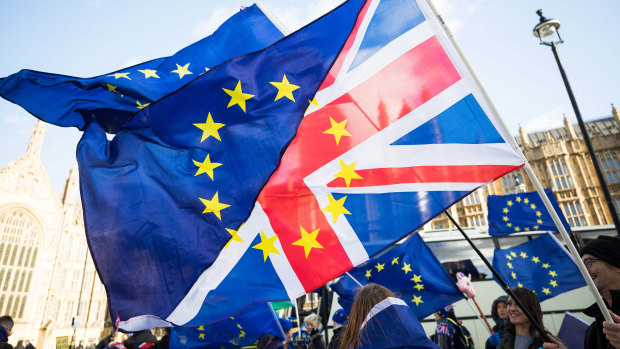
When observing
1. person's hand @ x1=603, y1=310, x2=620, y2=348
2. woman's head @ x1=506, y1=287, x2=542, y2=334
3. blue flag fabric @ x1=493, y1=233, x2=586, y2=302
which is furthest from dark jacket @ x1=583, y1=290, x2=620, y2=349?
blue flag fabric @ x1=493, y1=233, x2=586, y2=302

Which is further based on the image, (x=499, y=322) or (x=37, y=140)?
(x=37, y=140)

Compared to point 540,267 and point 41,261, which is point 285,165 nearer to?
point 540,267

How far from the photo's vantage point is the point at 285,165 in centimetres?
304

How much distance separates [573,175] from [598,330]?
49.9 meters

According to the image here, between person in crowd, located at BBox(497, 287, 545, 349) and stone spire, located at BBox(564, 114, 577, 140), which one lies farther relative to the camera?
stone spire, located at BBox(564, 114, 577, 140)

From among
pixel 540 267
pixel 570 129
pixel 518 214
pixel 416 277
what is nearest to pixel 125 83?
pixel 416 277

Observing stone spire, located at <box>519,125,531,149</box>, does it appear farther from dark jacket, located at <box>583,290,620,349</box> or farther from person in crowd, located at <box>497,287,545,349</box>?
dark jacket, located at <box>583,290,620,349</box>

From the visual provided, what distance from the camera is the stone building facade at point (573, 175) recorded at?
40.6 metres

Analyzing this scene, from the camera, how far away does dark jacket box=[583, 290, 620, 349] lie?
1.97 metres

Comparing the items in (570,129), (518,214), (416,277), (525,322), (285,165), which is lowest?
(525,322)

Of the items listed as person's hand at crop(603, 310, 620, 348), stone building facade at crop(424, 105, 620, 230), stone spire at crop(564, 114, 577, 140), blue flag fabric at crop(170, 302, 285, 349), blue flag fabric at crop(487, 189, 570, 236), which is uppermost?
stone spire at crop(564, 114, 577, 140)

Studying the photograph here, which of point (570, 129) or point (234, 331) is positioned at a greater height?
point (570, 129)

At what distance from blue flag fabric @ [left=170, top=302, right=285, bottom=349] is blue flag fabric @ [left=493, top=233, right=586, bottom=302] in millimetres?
4324

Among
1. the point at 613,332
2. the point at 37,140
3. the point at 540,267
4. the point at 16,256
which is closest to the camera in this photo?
the point at 613,332
